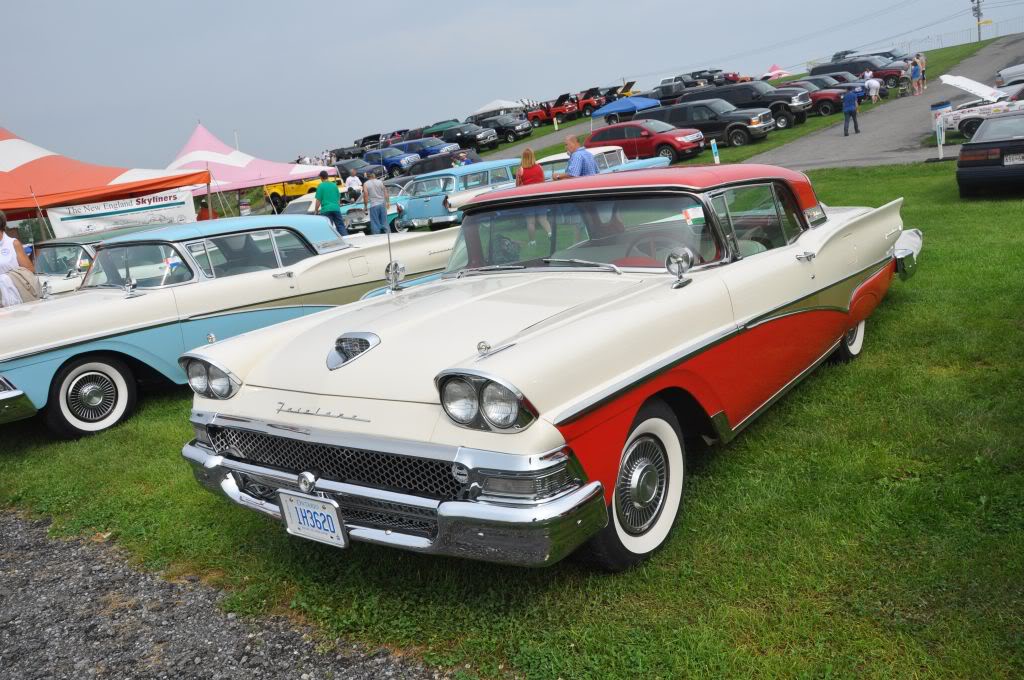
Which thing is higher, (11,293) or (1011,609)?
(11,293)

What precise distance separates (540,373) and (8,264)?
22.3 feet

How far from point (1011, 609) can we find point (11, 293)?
7.99 metres

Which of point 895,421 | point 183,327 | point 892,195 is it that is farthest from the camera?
point 892,195

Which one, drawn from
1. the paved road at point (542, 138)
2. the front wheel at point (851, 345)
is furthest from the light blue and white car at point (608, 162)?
the paved road at point (542, 138)

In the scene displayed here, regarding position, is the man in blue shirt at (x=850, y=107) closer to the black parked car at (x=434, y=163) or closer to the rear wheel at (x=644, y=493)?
the black parked car at (x=434, y=163)

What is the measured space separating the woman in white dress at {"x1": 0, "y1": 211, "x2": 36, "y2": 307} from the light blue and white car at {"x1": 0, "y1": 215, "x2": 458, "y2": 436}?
37.2 inches

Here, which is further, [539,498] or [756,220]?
[756,220]

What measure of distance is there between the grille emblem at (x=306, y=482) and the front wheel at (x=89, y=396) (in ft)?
12.1

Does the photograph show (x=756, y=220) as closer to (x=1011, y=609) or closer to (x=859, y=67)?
(x=1011, y=609)

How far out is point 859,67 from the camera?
37250mm

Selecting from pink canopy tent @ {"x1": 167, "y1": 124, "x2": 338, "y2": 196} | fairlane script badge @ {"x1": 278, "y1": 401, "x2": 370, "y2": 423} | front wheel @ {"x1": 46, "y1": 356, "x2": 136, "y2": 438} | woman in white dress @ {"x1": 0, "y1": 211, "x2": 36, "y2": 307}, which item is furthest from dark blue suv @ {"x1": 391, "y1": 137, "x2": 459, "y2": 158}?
fairlane script badge @ {"x1": 278, "y1": 401, "x2": 370, "y2": 423}

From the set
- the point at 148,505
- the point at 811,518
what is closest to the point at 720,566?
the point at 811,518

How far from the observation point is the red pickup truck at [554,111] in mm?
43188

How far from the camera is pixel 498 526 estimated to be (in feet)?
8.82
